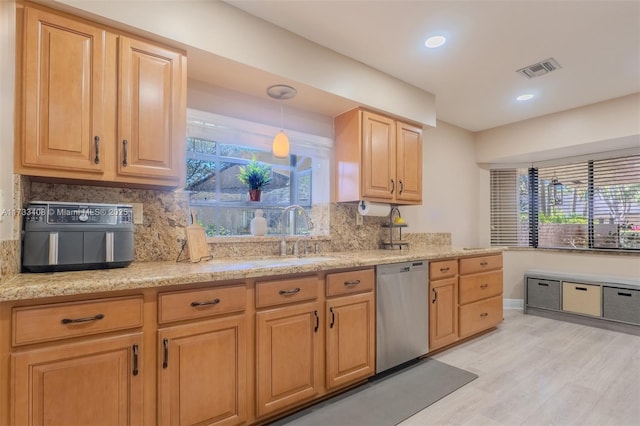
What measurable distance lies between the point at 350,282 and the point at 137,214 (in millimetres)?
1496

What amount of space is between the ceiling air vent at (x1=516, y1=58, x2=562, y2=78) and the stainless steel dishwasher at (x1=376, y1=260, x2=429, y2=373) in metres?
2.02

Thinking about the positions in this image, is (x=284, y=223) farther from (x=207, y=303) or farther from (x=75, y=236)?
(x=75, y=236)

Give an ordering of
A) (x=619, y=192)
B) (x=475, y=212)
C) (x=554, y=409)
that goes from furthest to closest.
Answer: (x=475, y=212)
(x=619, y=192)
(x=554, y=409)

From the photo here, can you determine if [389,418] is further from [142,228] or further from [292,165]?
[292,165]

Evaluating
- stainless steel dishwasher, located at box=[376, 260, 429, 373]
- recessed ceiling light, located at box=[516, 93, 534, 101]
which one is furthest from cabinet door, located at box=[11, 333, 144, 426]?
recessed ceiling light, located at box=[516, 93, 534, 101]

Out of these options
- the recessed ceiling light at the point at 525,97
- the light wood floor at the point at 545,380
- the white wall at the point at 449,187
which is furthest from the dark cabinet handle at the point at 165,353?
the recessed ceiling light at the point at 525,97

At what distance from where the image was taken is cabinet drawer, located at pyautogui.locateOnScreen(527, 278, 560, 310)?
405 cm

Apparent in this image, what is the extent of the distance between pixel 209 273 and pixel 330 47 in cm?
200

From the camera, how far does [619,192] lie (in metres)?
3.98

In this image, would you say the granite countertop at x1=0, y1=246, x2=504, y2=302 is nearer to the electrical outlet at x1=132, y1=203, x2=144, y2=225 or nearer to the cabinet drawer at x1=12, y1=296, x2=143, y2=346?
the cabinet drawer at x1=12, y1=296, x2=143, y2=346

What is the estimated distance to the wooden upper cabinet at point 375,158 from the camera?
9.51 feet

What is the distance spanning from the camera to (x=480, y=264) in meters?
3.37

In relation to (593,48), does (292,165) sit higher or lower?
lower

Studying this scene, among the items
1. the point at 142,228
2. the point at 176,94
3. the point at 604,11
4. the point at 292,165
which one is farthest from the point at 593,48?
the point at 142,228
